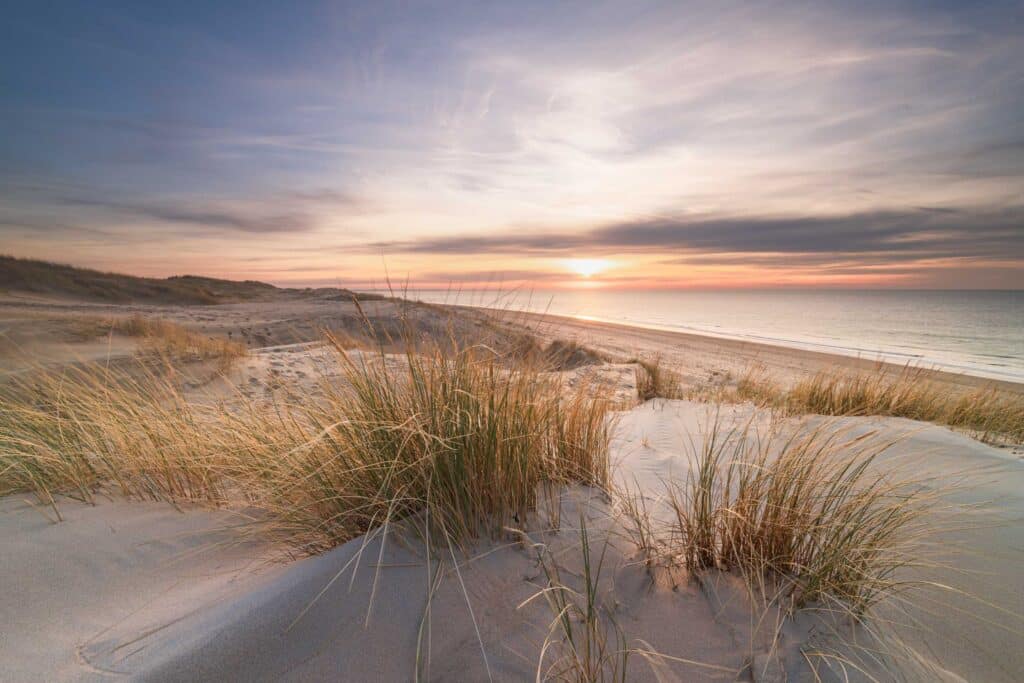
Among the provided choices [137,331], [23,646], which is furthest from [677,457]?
[137,331]

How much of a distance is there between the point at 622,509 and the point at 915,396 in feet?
16.5

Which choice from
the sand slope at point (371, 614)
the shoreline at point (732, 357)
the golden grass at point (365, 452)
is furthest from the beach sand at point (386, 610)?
the shoreline at point (732, 357)

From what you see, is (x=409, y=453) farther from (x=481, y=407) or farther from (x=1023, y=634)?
(x=1023, y=634)

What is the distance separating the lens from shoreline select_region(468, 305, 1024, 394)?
1045cm

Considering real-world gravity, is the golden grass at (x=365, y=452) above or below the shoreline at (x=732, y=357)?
above

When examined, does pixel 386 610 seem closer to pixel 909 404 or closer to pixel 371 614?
pixel 371 614

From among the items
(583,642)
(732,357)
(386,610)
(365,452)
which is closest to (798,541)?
(583,642)

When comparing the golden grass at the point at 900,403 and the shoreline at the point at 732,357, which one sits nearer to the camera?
the golden grass at the point at 900,403

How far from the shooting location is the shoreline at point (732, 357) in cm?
1045

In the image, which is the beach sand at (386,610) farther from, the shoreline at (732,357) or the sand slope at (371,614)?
the shoreline at (732,357)

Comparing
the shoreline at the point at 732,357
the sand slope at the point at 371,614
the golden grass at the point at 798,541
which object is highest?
the golden grass at the point at 798,541

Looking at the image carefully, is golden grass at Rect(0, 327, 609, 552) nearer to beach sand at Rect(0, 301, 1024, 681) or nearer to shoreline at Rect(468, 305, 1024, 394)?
beach sand at Rect(0, 301, 1024, 681)

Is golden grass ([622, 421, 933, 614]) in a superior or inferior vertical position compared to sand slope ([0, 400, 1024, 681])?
superior

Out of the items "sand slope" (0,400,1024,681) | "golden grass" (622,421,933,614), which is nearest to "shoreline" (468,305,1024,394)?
"golden grass" (622,421,933,614)
